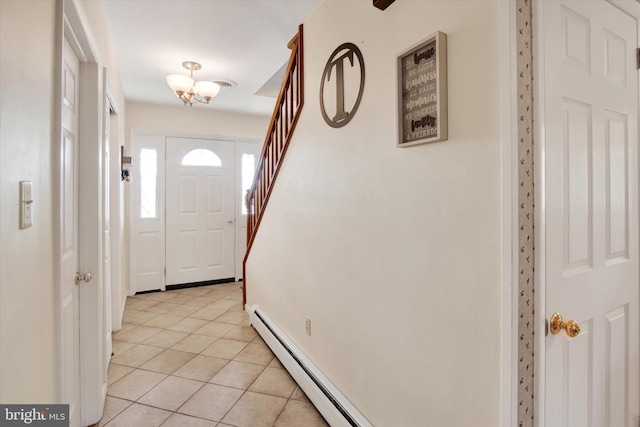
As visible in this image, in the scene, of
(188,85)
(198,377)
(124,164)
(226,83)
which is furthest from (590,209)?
(124,164)

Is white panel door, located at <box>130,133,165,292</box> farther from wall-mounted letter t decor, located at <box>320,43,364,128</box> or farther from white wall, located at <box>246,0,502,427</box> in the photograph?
wall-mounted letter t decor, located at <box>320,43,364,128</box>

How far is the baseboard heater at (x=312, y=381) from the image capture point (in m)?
1.62

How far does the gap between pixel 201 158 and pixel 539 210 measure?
4.38 m

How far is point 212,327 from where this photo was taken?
10.3 feet

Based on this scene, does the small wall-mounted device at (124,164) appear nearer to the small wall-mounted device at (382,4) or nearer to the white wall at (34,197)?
the white wall at (34,197)

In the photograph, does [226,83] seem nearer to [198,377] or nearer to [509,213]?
[198,377]

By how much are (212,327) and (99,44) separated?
244 cm

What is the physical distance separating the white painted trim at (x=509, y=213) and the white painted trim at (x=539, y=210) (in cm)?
8

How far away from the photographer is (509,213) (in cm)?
90

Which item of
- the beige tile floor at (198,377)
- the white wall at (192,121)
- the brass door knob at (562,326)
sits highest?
the white wall at (192,121)

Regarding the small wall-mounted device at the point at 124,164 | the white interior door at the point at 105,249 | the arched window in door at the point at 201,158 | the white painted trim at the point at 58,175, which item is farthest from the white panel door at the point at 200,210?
the white painted trim at the point at 58,175

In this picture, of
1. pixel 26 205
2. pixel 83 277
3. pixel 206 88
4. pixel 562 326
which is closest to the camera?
pixel 26 205

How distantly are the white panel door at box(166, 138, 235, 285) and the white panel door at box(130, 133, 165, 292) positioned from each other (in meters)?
0.10
